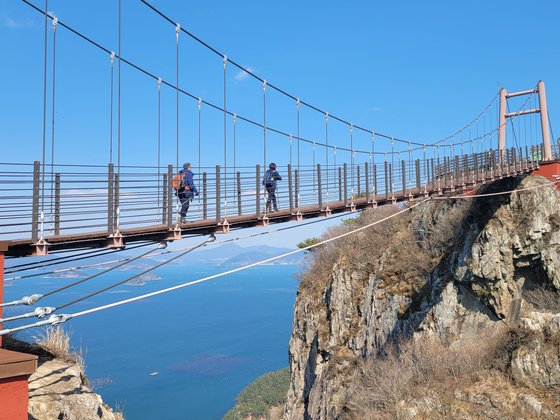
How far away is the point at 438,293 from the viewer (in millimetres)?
18922

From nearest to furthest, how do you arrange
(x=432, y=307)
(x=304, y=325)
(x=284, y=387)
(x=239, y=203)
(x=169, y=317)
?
(x=239, y=203)
(x=432, y=307)
(x=304, y=325)
(x=284, y=387)
(x=169, y=317)

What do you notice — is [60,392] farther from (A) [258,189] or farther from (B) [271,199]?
(B) [271,199]

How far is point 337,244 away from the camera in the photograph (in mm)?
30359

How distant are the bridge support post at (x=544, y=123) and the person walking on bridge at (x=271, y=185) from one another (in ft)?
64.6

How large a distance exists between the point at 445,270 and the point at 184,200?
46.7 feet

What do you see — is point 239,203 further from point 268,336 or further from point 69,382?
point 268,336

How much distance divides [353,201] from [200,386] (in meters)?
77.9

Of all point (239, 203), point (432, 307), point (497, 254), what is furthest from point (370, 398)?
point (239, 203)

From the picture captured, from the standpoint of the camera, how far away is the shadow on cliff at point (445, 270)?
62.5 ft

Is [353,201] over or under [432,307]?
over

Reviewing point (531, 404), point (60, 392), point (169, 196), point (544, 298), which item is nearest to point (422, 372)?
point (531, 404)

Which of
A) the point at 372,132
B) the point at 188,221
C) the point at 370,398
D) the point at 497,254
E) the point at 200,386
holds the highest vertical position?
the point at 372,132

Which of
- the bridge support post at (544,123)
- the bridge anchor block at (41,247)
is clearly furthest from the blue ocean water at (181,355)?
the bridge support post at (544,123)

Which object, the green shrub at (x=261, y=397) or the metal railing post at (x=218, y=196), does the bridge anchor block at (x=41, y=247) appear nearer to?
the metal railing post at (x=218, y=196)
